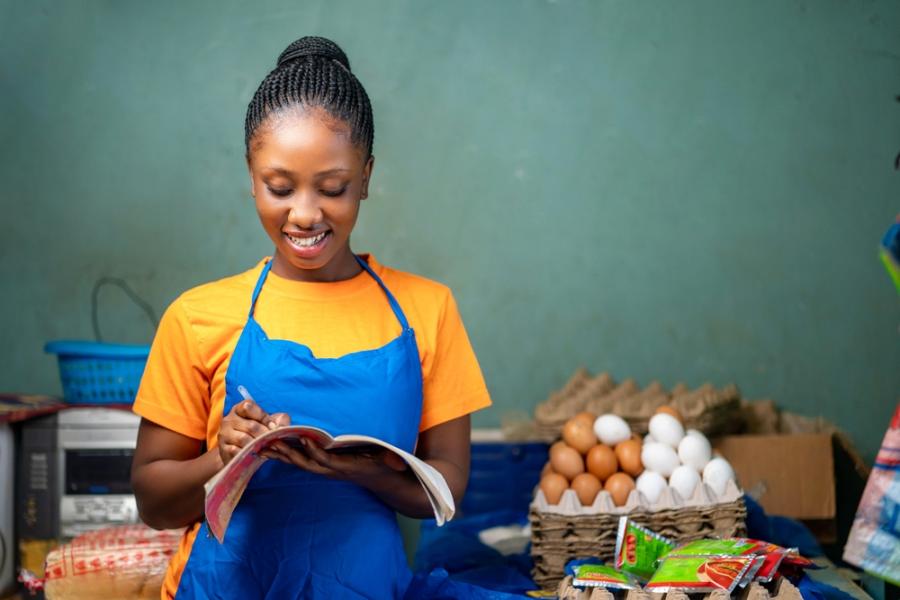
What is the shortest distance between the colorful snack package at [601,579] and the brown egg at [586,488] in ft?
1.92

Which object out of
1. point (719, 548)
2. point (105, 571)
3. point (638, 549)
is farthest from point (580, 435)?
point (105, 571)

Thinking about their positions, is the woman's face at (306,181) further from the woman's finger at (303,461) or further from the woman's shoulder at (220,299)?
the woman's finger at (303,461)

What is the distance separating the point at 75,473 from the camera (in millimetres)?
3553

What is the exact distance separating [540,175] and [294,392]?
8.83ft

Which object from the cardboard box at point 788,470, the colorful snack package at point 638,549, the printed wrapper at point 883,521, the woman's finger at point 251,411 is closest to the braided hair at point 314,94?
the woman's finger at point 251,411

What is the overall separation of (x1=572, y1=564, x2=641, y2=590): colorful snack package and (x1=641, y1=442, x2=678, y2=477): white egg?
2.23 ft

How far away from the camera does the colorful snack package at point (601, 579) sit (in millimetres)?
2395

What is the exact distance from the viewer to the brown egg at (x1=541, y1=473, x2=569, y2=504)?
9.96ft

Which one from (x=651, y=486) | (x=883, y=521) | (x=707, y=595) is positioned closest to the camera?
(x=883, y=521)

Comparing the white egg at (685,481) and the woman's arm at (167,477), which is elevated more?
the woman's arm at (167,477)

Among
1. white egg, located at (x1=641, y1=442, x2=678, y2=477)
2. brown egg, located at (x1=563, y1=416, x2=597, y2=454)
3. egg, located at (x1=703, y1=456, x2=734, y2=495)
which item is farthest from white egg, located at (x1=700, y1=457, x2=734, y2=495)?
brown egg, located at (x1=563, y1=416, x2=597, y2=454)

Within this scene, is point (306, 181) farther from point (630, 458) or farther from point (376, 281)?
point (630, 458)

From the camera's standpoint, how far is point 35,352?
435 cm

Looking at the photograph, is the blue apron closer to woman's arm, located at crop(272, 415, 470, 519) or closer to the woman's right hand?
woman's arm, located at crop(272, 415, 470, 519)
